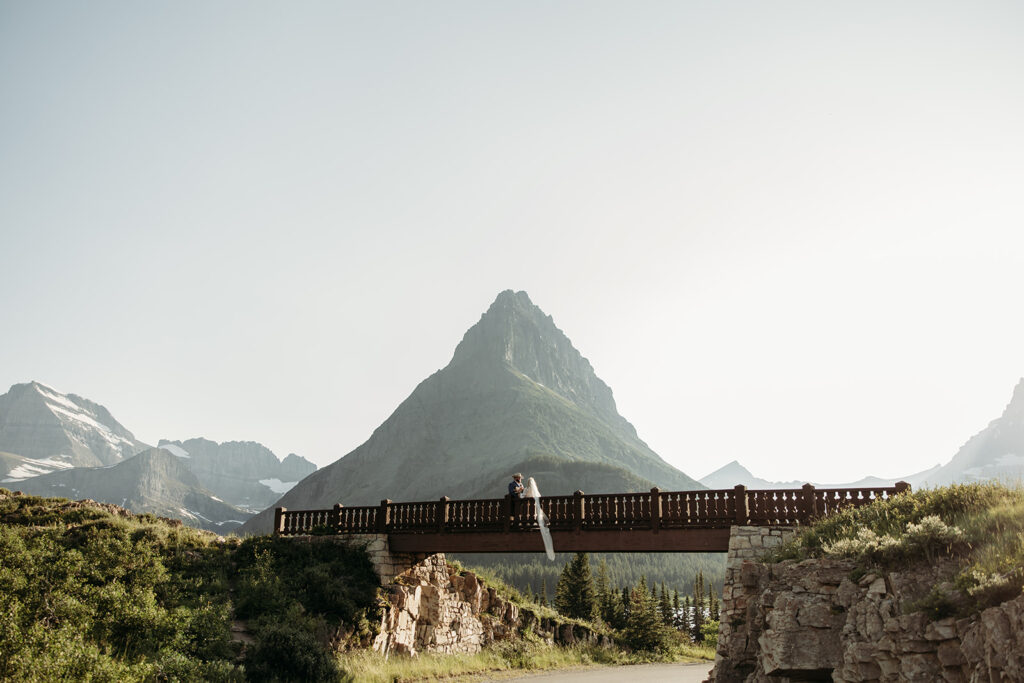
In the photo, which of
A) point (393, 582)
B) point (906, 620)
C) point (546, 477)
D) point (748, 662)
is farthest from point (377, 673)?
point (546, 477)

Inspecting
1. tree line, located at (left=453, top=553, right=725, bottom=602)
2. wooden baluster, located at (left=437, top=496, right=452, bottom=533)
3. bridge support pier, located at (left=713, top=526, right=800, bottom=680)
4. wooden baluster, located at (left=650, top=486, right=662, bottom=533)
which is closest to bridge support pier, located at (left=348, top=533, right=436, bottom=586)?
wooden baluster, located at (left=437, top=496, right=452, bottom=533)

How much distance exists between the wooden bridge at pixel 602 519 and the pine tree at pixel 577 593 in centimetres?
2205

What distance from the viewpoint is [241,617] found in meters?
17.5

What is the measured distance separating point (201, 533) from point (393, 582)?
6.79 metres

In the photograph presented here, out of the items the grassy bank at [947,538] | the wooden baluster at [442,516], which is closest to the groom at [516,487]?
the wooden baluster at [442,516]

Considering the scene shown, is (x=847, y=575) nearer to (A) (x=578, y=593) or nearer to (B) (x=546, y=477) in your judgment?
(A) (x=578, y=593)

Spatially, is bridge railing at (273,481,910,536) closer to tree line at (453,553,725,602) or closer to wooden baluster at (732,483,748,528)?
wooden baluster at (732,483,748,528)

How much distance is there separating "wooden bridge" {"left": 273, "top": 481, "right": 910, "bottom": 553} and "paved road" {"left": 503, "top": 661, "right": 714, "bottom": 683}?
3.90m

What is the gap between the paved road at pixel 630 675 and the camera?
19.8m

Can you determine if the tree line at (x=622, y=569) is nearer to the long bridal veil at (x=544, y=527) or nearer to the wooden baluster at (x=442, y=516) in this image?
the wooden baluster at (x=442, y=516)

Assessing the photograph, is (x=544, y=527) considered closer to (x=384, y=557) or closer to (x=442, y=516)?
(x=442, y=516)

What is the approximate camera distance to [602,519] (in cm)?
1933

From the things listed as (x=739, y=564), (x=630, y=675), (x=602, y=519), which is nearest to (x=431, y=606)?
(x=630, y=675)

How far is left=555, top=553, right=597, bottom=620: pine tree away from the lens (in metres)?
42.9
